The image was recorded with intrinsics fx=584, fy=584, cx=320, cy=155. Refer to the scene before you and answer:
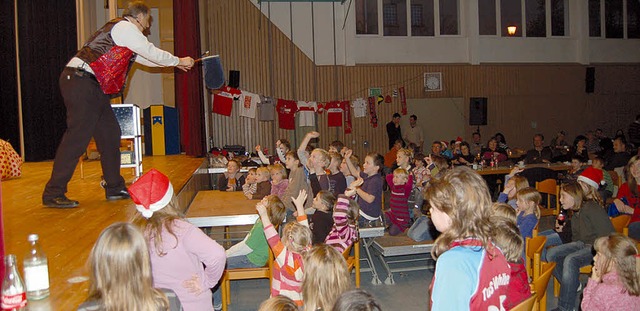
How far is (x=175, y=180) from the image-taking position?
6246 millimetres

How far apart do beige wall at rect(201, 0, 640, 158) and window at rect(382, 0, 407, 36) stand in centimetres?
104

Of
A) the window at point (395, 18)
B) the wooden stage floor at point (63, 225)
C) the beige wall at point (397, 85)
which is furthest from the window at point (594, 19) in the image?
the wooden stage floor at point (63, 225)

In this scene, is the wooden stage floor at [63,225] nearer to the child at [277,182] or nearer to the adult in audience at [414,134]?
the child at [277,182]

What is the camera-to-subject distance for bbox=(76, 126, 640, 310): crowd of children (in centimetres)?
208

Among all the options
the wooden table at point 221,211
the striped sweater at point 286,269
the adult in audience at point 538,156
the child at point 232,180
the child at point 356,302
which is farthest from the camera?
the adult in audience at point 538,156

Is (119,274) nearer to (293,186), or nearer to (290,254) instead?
(290,254)

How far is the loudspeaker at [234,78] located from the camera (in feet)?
47.0

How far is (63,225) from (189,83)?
7371 mm

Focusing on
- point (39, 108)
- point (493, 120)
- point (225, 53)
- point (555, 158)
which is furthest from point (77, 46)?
point (493, 120)

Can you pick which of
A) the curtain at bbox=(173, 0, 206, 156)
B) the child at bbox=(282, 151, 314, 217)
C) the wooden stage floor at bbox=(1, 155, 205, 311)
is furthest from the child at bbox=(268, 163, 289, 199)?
the curtain at bbox=(173, 0, 206, 156)

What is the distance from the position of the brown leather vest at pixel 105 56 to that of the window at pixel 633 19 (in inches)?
737

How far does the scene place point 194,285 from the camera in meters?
2.76

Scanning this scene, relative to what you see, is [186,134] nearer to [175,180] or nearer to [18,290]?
[175,180]

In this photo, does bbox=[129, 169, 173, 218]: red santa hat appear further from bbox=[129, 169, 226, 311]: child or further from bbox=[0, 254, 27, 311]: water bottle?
bbox=[0, 254, 27, 311]: water bottle
